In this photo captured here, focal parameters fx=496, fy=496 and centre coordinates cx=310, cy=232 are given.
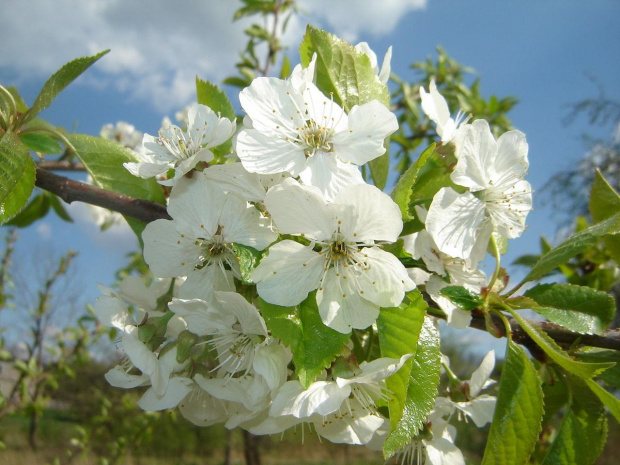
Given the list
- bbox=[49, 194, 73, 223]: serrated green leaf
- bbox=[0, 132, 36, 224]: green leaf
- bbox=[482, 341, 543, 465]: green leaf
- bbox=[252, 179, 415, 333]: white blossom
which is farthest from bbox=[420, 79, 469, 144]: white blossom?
bbox=[49, 194, 73, 223]: serrated green leaf

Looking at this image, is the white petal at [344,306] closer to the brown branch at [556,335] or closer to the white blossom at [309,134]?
the white blossom at [309,134]

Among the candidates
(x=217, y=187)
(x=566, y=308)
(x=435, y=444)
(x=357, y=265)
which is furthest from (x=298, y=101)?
(x=435, y=444)

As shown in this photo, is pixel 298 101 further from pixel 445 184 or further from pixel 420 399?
pixel 420 399

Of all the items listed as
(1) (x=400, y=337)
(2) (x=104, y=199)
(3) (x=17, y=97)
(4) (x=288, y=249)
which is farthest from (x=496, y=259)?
(3) (x=17, y=97)

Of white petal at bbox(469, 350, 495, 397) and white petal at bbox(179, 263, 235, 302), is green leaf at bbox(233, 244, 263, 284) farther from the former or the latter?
white petal at bbox(469, 350, 495, 397)

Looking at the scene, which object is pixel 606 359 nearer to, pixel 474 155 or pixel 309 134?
pixel 474 155

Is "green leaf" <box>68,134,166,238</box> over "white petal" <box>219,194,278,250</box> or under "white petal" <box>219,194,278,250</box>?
over
